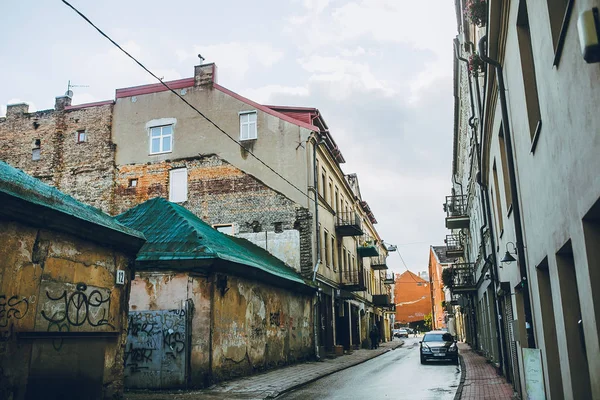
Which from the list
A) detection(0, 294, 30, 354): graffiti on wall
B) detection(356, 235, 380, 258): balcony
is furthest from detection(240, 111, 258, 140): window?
detection(0, 294, 30, 354): graffiti on wall

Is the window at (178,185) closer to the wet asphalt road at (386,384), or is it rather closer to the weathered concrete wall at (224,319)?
the weathered concrete wall at (224,319)

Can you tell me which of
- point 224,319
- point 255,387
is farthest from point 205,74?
point 255,387

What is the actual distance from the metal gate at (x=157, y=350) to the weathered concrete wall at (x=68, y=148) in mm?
13709

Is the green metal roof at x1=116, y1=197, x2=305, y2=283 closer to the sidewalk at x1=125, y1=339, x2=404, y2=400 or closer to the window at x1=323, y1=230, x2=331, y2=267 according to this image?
the sidewalk at x1=125, y1=339, x2=404, y2=400

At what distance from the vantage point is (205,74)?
88.4 feet

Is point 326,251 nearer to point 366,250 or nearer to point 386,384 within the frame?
point 366,250

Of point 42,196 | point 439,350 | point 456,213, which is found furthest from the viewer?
point 456,213

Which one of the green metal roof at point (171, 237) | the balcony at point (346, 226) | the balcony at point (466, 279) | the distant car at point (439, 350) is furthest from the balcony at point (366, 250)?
the green metal roof at point (171, 237)

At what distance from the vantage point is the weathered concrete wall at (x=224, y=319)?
1464cm

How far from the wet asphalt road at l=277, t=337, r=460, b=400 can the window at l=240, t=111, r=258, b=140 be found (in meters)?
11.6

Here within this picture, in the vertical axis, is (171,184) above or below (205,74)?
below

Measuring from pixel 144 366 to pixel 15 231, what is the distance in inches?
286

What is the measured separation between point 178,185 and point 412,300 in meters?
73.6

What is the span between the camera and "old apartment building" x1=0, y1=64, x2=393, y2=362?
25.2 meters
